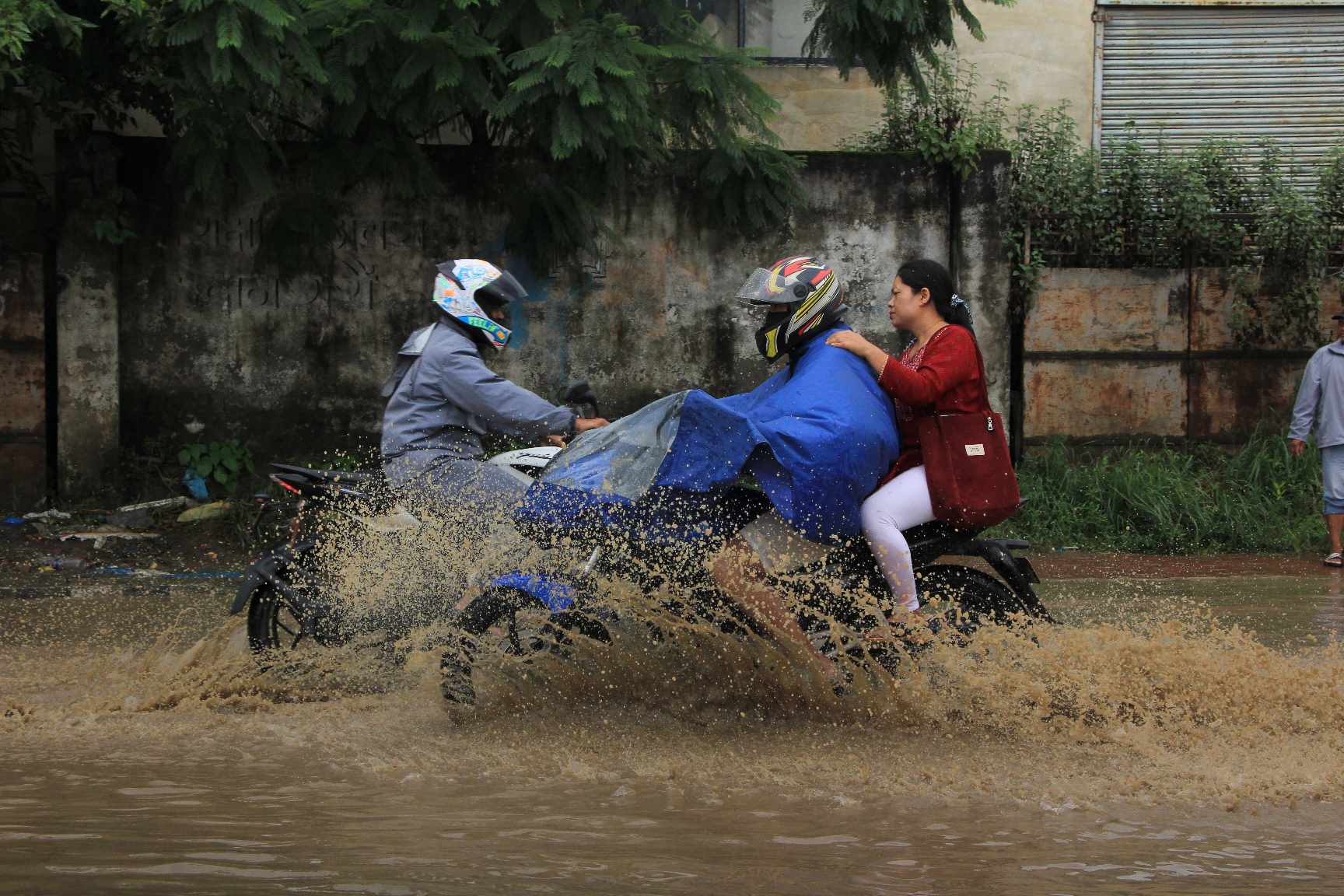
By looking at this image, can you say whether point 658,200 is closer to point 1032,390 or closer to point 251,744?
point 1032,390

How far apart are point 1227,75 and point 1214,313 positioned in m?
3.55

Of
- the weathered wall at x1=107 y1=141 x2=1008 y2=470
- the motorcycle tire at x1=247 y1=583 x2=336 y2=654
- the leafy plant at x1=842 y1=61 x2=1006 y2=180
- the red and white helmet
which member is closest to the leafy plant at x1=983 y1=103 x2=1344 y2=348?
the leafy plant at x1=842 y1=61 x2=1006 y2=180

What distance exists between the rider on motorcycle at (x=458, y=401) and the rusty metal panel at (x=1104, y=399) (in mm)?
6393

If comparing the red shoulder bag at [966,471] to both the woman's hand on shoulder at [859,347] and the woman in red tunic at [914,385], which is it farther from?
the woman's hand on shoulder at [859,347]

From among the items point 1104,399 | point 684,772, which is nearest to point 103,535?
point 684,772

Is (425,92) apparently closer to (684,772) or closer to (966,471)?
(966,471)

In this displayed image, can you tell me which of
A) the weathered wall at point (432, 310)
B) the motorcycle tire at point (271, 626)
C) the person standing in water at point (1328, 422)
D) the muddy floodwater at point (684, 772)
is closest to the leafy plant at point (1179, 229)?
the weathered wall at point (432, 310)

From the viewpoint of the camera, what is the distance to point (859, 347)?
5.13 m

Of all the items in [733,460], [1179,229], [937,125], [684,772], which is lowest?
[684,772]

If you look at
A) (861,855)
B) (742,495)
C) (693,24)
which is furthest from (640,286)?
(861,855)

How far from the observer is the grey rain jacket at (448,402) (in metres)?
5.70

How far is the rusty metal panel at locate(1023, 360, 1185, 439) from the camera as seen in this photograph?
11.4m

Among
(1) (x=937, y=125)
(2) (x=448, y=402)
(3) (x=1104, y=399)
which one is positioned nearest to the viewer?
(2) (x=448, y=402)

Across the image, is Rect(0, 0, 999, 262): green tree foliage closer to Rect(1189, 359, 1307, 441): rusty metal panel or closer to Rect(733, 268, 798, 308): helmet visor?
Rect(1189, 359, 1307, 441): rusty metal panel
